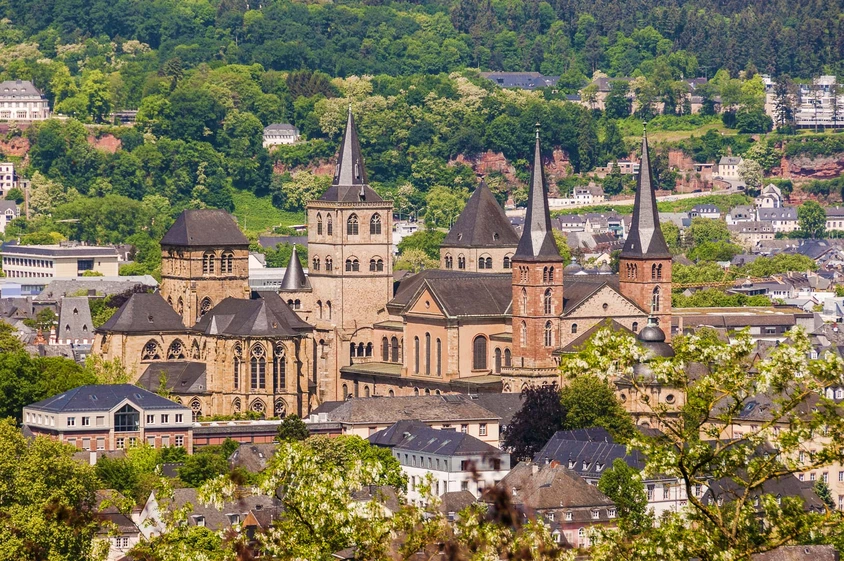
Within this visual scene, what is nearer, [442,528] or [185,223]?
[442,528]

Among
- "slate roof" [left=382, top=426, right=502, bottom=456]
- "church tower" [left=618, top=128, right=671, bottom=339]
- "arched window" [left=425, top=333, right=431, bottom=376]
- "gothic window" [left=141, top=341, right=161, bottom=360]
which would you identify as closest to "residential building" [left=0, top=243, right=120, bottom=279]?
"gothic window" [left=141, top=341, right=161, bottom=360]

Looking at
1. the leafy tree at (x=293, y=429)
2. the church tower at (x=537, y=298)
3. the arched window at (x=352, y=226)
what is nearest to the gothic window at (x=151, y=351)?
the arched window at (x=352, y=226)

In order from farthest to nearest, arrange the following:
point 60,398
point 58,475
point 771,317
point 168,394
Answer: point 771,317 → point 168,394 → point 60,398 → point 58,475

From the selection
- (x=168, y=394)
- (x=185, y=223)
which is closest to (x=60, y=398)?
(x=168, y=394)

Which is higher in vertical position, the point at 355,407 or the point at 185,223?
the point at 185,223

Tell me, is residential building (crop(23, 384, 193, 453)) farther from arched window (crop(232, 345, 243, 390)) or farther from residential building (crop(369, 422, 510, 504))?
residential building (crop(369, 422, 510, 504))

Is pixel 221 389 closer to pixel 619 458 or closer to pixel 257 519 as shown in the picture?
pixel 619 458

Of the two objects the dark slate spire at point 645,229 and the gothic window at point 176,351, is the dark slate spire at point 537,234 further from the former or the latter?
the gothic window at point 176,351
